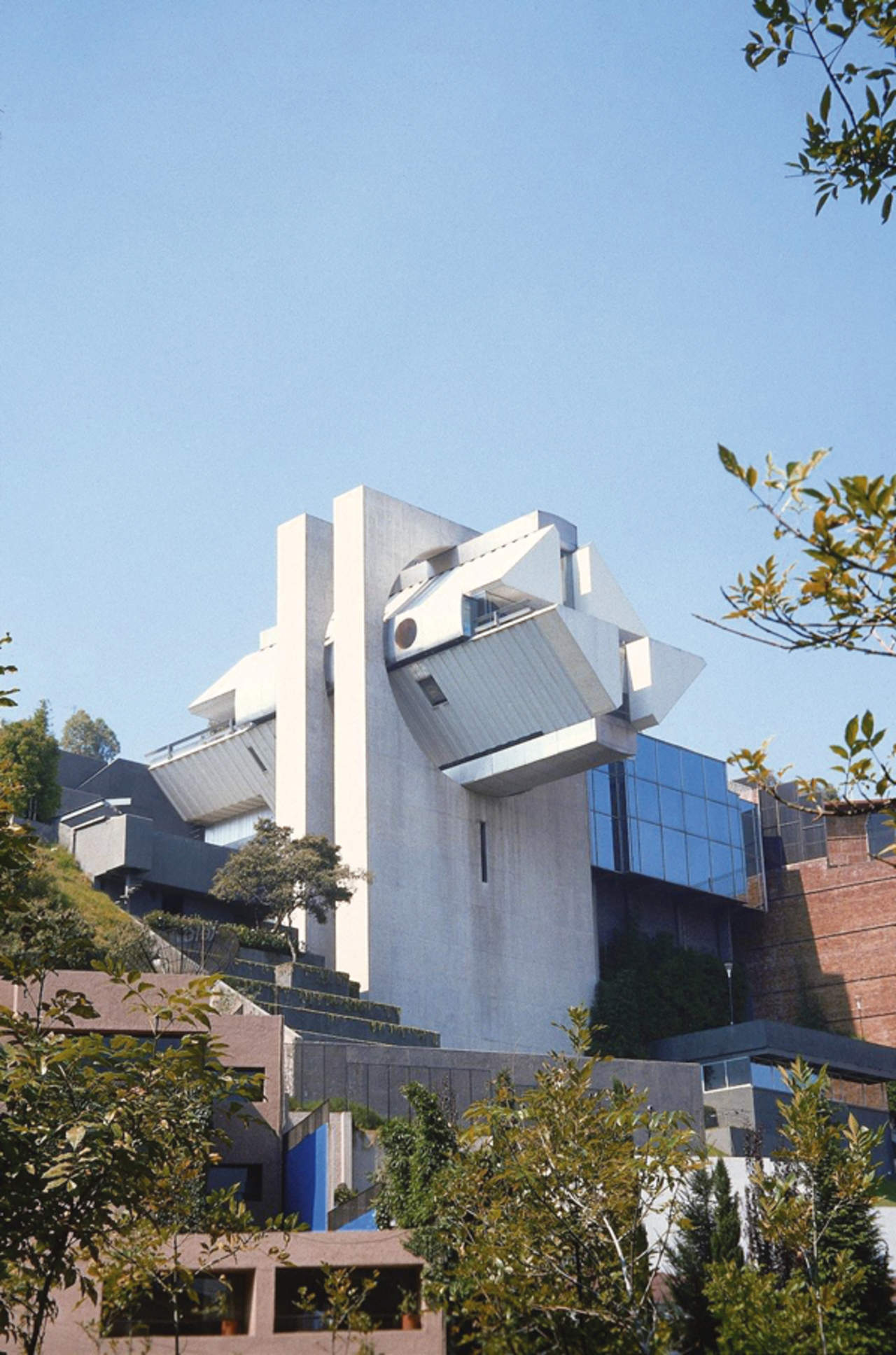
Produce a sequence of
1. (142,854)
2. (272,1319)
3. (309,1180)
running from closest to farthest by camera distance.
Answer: (272,1319)
(309,1180)
(142,854)

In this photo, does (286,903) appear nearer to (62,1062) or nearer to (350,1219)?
(350,1219)

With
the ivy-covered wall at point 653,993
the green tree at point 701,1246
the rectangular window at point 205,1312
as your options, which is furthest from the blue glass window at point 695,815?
the rectangular window at point 205,1312

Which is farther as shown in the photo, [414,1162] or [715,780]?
[715,780]

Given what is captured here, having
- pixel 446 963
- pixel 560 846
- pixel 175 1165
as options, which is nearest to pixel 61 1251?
pixel 175 1165

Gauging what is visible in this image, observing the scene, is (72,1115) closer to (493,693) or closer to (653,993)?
(493,693)

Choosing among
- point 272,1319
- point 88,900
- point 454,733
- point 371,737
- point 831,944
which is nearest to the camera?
point 272,1319

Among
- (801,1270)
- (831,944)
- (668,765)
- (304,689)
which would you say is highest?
(304,689)

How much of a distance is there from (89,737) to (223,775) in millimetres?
27994

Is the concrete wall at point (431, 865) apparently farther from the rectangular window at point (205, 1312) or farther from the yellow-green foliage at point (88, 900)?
the rectangular window at point (205, 1312)

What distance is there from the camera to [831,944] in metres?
58.7

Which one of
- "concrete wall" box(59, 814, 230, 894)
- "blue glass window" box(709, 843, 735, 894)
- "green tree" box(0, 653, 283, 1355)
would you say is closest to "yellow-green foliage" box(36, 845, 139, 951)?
"concrete wall" box(59, 814, 230, 894)

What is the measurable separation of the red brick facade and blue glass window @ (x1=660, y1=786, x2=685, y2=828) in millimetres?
A: 6311

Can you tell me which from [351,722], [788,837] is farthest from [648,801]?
[351,722]

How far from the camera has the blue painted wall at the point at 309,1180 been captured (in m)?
30.0
